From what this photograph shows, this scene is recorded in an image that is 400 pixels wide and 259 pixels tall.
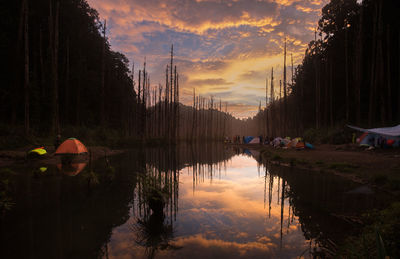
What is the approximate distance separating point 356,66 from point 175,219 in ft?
80.1

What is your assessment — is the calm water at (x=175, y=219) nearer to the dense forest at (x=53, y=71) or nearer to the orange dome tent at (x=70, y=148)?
the orange dome tent at (x=70, y=148)

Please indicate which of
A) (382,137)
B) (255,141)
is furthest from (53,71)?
(255,141)

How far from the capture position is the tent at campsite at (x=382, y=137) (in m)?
12.4


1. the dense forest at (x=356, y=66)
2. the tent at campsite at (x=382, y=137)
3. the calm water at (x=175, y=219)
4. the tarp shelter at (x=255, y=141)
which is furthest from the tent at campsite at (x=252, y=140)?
the calm water at (x=175, y=219)

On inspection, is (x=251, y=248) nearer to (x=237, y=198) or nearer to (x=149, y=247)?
(x=149, y=247)

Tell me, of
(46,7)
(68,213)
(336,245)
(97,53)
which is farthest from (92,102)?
(336,245)

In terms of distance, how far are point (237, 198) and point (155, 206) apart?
10.8 ft

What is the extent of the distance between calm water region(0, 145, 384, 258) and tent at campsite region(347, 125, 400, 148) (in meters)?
6.84

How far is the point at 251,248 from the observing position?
404 cm

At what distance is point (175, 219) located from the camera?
5344 millimetres

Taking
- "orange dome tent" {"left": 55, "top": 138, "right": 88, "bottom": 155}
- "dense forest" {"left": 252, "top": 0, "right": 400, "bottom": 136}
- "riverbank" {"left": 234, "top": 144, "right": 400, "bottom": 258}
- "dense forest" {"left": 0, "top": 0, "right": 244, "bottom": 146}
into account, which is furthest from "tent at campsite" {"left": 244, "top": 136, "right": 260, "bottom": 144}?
"orange dome tent" {"left": 55, "top": 138, "right": 88, "bottom": 155}

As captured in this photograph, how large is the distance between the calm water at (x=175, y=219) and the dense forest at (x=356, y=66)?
16572 mm

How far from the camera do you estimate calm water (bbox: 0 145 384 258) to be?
12.9ft

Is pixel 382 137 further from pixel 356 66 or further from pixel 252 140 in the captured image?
pixel 252 140
